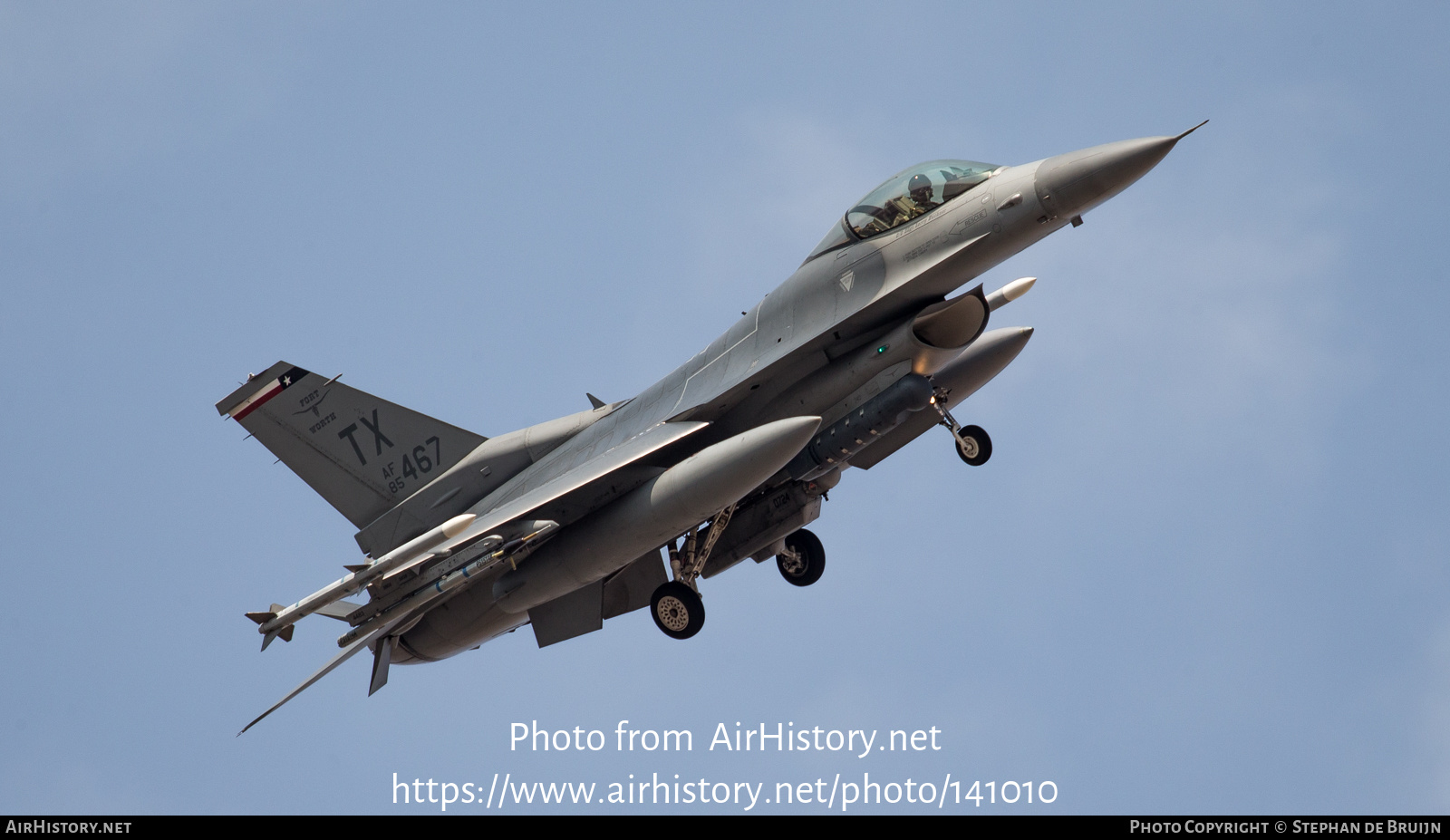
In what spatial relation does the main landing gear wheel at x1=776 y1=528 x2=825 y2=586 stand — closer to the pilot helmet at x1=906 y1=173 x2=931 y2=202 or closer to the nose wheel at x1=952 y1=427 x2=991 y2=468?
the nose wheel at x1=952 y1=427 x2=991 y2=468

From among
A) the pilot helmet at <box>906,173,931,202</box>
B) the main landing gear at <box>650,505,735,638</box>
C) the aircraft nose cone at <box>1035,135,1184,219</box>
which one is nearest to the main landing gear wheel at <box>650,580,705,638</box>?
the main landing gear at <box>650,505,735,638</box>

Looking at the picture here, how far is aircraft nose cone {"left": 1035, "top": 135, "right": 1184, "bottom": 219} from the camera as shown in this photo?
1561cm

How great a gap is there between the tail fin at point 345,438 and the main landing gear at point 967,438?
6204 mm

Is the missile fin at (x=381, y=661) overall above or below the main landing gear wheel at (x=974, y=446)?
below

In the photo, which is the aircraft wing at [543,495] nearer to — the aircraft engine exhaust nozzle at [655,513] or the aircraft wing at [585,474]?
the aircraft wing at [585,474]

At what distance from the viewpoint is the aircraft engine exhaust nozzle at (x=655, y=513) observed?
51.4 ft

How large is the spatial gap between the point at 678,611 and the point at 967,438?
409cm

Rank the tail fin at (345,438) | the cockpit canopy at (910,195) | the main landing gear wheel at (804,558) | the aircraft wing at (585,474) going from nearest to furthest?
the cockpit canopy at (910,195)
the aircraft wing at (585,474)
the tail fin at (345,438)
the main landing gear wheel at (804,558)

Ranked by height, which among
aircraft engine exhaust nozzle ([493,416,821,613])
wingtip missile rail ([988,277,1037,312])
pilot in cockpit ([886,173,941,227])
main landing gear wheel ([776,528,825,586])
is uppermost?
pilot in cockpit ([886,173,941,227])

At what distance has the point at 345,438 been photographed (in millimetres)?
19656

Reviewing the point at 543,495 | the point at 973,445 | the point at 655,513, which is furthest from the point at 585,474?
the point at 973,445

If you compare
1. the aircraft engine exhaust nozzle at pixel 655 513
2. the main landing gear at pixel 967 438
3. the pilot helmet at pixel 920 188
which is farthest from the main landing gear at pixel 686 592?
the pilot helmet at pixel 920 188

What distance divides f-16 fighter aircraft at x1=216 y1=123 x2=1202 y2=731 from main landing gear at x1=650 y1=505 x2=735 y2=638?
25 mm
